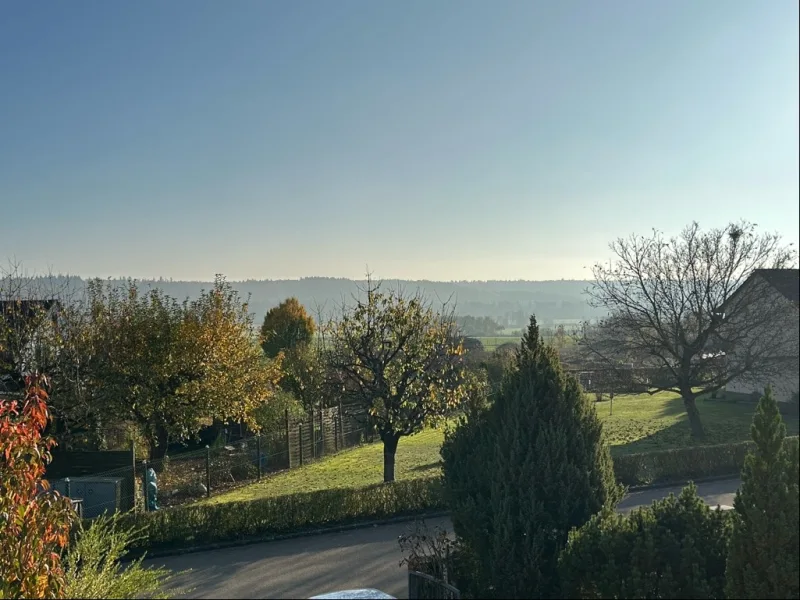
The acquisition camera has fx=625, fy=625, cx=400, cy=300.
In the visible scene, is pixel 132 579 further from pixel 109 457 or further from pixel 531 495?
A: pixel 109 457

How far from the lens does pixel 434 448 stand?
21578mm

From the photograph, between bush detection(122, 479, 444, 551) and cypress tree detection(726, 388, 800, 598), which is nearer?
cypress tree detection(726, 388, 800, 598)

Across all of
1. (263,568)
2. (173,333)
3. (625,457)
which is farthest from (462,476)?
(173,333)

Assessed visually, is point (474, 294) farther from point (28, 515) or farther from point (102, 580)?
point (102, 580)

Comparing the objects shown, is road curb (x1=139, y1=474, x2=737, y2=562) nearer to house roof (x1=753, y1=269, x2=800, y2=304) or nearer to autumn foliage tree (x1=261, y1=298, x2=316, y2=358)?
house roof (x1=753, y1=269, x2=800, y2=304)

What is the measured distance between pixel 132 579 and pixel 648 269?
15.2 m

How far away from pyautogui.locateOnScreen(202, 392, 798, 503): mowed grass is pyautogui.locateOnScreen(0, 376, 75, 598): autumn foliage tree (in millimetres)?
9210

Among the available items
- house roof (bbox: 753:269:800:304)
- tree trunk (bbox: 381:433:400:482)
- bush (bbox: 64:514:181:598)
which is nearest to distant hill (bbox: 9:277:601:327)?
house roof (bbox: 753:269:800:304)

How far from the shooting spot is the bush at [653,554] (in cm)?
438

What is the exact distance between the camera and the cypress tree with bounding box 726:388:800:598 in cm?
356

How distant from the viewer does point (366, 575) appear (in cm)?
→ 872

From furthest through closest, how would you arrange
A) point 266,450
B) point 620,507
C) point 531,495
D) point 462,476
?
1. point 266,450
2. point 620,507
3. point 462,476
4. point 531,495

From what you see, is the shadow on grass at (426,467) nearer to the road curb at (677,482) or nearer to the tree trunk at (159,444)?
the road curb at (677,482)

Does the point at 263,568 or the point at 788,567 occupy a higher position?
the point at 788,567
